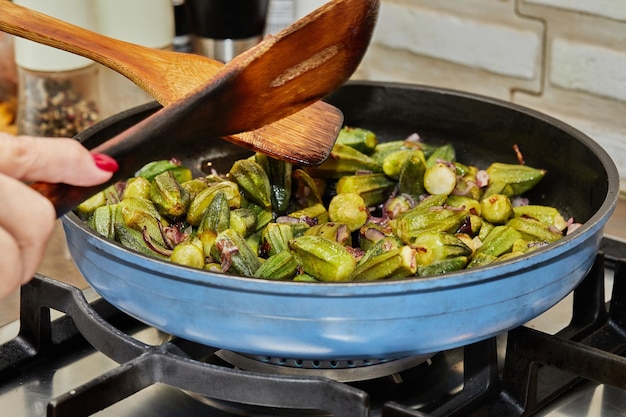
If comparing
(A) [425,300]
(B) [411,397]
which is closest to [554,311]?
(B) [411,397]

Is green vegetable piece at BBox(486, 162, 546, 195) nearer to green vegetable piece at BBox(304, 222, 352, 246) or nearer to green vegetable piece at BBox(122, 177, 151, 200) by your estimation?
green vegetable piece at BBox(304, 222, 352, 246)

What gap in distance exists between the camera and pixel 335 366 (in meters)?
0.95

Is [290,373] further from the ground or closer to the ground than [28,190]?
closer to the ground

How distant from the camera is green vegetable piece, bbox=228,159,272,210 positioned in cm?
113

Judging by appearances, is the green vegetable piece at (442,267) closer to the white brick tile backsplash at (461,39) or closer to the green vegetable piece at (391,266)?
the green vegetable piece at (391,266)

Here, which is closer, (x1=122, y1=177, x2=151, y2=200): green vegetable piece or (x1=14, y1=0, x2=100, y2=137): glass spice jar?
(x1=122, y1=177, x2=151, y2=200): green vegetable piece

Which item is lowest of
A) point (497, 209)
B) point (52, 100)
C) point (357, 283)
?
point (52, 100)

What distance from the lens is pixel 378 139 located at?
1336mm

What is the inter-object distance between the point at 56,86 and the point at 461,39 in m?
0.70

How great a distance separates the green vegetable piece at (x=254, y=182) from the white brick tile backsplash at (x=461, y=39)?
0.63m

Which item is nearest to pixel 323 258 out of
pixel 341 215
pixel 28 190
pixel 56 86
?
pixel 341 215

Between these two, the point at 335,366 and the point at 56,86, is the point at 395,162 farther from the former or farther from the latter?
the point at 56,86

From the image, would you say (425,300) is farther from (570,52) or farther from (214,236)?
(570,52)

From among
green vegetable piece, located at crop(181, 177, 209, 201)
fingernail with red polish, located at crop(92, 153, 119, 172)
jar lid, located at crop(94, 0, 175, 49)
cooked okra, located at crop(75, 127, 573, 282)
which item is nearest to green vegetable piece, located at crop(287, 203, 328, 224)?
cooked okra, located at crop(75, 127, 573, 282)
